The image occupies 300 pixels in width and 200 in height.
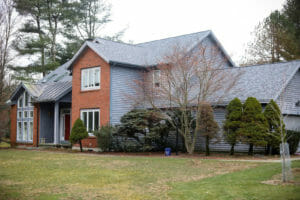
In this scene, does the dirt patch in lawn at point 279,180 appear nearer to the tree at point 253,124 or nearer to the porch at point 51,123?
the tree at point 253,124

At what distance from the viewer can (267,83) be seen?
2064 cm

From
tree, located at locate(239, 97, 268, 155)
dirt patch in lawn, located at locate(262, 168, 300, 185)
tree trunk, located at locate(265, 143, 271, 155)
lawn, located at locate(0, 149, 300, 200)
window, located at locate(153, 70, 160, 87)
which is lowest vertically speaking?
lawn, located at locate(0, 149, 300, 200)

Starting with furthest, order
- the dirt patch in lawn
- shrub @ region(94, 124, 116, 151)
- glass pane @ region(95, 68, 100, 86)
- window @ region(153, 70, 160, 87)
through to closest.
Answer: glass pane @ region(95, 68, 100, 86), shrub @ region(94, 124, 116, 151), window @ region(153, 70, 160, 87), the dirt patch in lawn

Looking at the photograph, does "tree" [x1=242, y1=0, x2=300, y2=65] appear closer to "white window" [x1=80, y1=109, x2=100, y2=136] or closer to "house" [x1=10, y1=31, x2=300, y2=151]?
"house" [x1=10, y1=31, x2=300, y2=151]

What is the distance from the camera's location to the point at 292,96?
2106 cm

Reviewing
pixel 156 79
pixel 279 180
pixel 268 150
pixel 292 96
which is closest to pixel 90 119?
pixel 156 79

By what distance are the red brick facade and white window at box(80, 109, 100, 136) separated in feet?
0.96

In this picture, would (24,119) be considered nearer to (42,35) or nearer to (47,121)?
(47,121)

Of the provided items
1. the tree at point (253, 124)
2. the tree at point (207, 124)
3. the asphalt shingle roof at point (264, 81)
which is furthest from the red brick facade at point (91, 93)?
the tree at point (253, 124)

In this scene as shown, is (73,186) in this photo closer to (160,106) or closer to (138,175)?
(138,175)

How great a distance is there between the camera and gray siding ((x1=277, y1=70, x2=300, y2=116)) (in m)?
20.5

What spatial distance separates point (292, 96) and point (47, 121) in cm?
1848

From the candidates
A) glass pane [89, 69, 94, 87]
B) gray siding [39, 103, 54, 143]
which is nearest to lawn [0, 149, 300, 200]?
glass pane [89, 69, 94, 87]

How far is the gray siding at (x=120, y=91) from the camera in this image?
77.6ft
